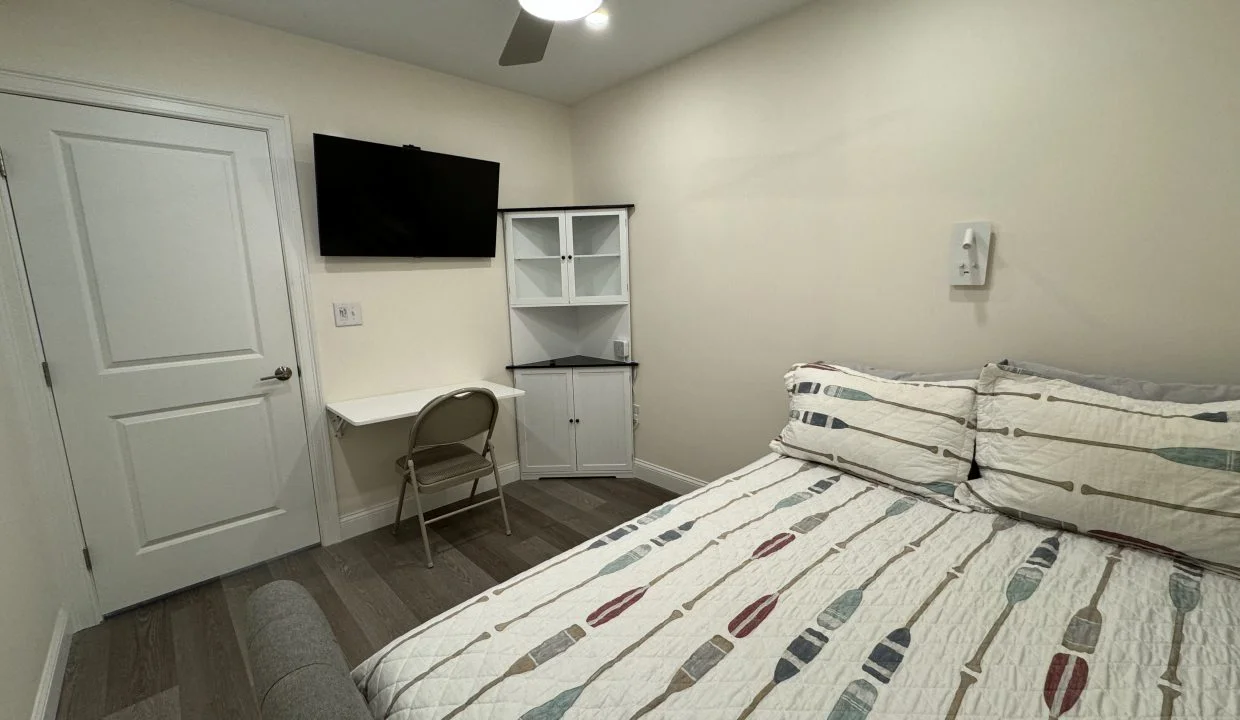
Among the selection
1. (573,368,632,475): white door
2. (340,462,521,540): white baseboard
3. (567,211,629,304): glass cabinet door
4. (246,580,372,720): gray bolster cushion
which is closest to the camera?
(246,580,372,720): gray bolster cushion

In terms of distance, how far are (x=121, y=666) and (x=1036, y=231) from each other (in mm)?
3609

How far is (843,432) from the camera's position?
1.83m

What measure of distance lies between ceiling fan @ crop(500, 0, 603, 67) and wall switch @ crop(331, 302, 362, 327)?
1503 mm

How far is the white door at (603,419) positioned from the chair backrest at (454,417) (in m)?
Result: 0.85

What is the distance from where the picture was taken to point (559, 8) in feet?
4.76

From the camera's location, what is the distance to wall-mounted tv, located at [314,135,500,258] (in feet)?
7.99

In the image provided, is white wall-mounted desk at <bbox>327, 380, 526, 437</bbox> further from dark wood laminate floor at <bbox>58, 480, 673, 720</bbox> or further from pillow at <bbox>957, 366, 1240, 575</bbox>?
pillow at <bbox>957, 366, 1240, 575</bbox>

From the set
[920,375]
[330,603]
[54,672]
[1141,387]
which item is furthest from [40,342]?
[1141,387]

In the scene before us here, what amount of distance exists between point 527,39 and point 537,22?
0.35ft

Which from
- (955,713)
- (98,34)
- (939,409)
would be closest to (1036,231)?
(939,409)

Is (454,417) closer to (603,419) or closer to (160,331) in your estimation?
(603,419)

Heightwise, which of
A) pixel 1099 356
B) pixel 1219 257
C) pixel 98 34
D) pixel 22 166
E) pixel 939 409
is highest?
pixel 98 34

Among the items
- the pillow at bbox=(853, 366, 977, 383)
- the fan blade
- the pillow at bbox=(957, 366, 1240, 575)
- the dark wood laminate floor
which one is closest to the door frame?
the dark wood laminate floor

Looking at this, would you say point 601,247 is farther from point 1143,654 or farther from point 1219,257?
point 1143,654
